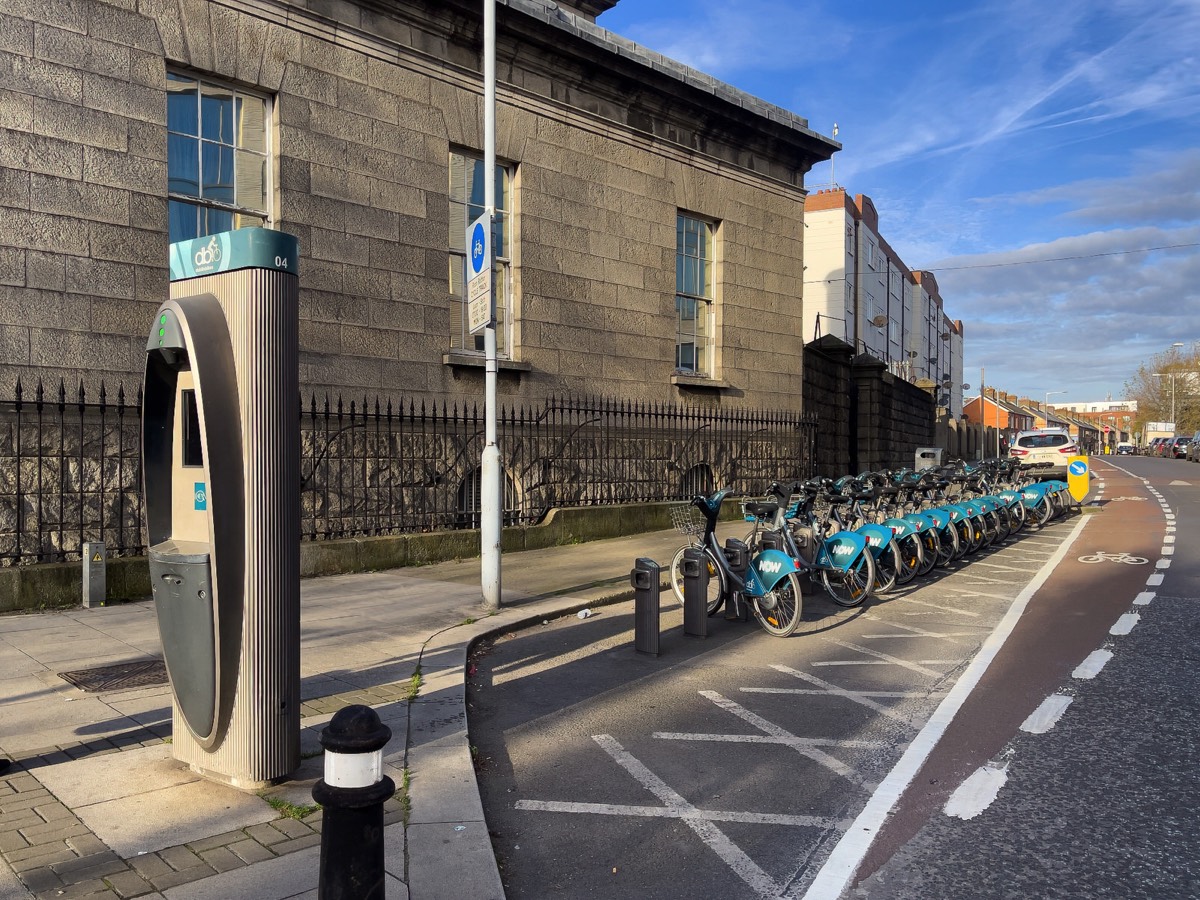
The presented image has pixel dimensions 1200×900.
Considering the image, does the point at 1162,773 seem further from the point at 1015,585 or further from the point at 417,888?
the point at 1015,585

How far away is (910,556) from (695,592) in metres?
3.90

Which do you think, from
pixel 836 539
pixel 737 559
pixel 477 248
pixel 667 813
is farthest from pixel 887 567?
pixel 667 813

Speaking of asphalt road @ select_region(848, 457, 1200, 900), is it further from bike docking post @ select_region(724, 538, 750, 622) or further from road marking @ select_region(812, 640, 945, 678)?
bike docking post @ select_region(724, 538, 750, 622)

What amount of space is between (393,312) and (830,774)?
29.7 ft

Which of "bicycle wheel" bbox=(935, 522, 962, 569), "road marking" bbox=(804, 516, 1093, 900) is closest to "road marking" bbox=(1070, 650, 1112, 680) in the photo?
"road marking" bbox=(804, 516, 1093, 900)

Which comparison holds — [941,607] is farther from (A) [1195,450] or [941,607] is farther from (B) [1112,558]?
(A) [1195,450]

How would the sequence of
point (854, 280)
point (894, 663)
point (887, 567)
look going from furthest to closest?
point (854, 280)
point (887, 567)
point (894, 663)

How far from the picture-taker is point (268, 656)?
4273 millimetres

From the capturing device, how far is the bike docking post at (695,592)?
307 inches

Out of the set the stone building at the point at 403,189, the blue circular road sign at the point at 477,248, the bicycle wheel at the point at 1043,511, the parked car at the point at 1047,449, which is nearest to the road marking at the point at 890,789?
the blue circular road sign at the point at 477,248

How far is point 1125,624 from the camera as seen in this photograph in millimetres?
8312

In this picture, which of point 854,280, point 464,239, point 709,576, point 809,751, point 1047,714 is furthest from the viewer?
point 854,280

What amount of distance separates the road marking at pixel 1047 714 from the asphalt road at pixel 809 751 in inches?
1.1

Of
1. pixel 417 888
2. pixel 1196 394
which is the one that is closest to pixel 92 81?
pixel 417 888
